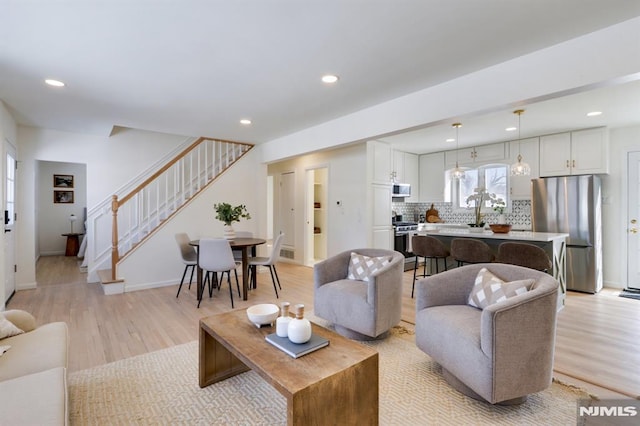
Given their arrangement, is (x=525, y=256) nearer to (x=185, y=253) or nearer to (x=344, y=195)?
(x=344, y=195)

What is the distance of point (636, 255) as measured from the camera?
4.58 m

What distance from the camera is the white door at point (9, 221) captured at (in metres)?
3.78

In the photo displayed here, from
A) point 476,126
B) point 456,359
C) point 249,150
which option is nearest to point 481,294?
point 456,359

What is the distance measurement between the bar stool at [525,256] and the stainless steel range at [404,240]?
2.30 m

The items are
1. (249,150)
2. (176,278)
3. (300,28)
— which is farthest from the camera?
(249,150)

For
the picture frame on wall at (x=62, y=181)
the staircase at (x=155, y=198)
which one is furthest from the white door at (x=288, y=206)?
the picture frame on wall at (x=62, y=181)

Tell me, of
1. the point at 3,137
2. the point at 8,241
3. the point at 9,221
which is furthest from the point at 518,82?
the point at 8,241

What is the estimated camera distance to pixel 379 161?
5230 millimetres

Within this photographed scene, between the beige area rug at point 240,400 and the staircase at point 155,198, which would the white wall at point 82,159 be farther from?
the beige area rug at point 240,400

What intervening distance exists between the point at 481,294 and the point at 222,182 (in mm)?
4564

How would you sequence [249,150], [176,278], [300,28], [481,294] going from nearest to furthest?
[300,28] → [481,294] → [176,278] → [249,150]

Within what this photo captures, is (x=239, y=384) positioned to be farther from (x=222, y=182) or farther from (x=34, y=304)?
(x=222, y=182)

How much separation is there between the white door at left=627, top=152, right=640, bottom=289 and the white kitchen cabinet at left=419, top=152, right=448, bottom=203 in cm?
274

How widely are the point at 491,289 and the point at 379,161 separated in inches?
131
